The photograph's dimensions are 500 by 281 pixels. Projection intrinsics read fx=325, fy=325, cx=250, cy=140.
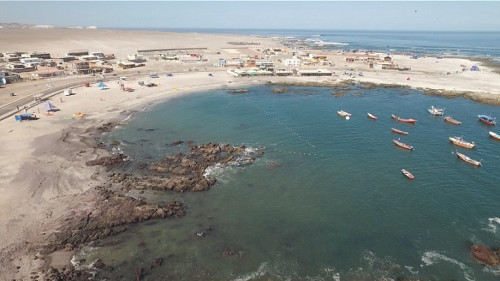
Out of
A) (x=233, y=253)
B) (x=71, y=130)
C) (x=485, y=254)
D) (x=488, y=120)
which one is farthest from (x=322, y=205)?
(x=488, y=120)

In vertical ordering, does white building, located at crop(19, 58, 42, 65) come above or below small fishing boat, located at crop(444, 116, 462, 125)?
above

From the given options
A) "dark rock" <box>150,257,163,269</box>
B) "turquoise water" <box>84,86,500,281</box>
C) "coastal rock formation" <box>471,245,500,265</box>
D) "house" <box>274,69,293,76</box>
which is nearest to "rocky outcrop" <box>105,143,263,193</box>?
"turquoise water" <box>84,86,500,281</box>

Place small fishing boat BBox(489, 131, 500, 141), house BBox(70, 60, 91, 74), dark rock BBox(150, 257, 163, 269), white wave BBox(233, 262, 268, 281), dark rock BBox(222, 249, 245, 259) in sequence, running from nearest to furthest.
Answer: white wave BBox(233, 262, 268, 281)
dark rock BBox(150, 257, 163, 269)
dark rock BBox(222, 249, 245, 259)
small fishing boat BBox(489, 131, 500, 141)
house BBox(70, 60, 91, 74)

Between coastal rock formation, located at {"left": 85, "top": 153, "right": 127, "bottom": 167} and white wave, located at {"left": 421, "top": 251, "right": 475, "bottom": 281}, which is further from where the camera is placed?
coastal rock formation, located at {"left": 85, "top": 153, "right": 127, "bottom": 167}

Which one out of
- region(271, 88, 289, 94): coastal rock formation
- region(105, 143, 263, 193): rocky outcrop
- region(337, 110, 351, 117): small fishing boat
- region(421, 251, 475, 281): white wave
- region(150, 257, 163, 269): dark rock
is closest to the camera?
region(421, 251, 475, 281): white wave

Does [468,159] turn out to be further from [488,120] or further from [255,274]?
[255,274]

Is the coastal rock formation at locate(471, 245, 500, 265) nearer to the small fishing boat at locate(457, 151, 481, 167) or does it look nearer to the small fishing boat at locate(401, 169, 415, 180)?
the small fishing boat at locate(401, 169, 415, 180)

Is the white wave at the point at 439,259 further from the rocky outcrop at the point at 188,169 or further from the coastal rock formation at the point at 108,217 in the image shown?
the rocky outcrop at the point at 188,169
